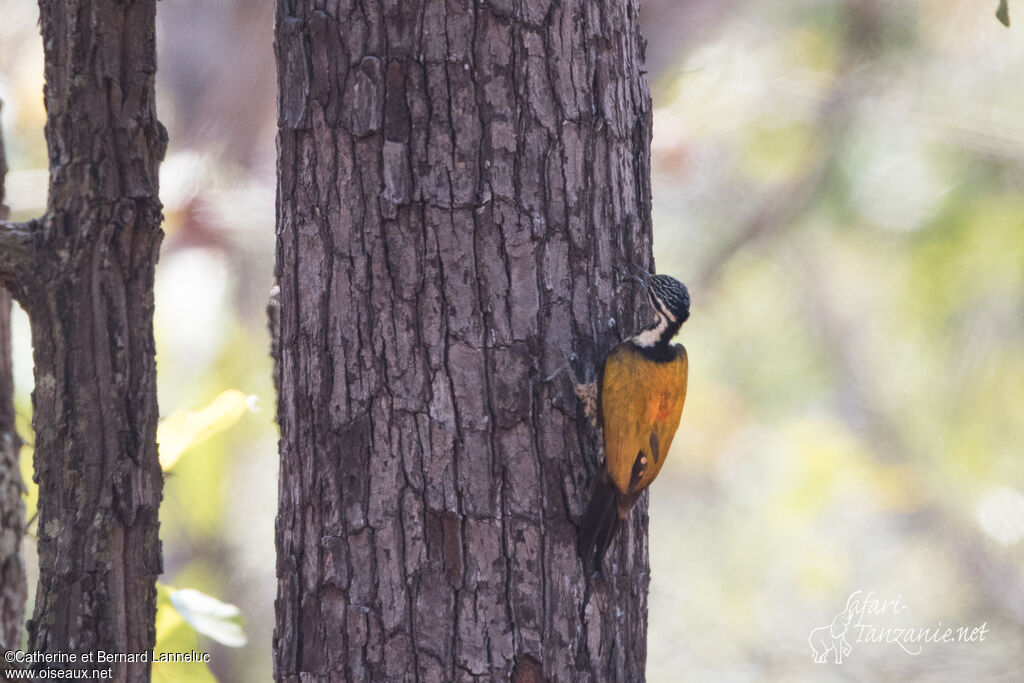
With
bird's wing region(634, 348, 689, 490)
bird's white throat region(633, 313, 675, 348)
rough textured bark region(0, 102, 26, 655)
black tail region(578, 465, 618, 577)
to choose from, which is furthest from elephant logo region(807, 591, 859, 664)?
rough textured bark region(0, 102, 26, 655)

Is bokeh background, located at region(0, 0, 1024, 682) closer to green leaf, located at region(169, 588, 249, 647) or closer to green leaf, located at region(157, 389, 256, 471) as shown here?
green leaf, located at region(157, 389, 256, 471)

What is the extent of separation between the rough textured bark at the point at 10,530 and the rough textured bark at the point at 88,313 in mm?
361

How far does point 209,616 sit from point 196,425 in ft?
1.43

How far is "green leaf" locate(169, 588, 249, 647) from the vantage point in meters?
1.91

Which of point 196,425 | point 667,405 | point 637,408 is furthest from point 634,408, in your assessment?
point 196,425

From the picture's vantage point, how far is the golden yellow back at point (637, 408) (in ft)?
5.93

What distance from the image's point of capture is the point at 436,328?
5.41 ft

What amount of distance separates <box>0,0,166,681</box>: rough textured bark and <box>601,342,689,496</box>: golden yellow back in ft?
3.23

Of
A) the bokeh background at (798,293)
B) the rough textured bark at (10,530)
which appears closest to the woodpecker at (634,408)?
the rough textured bark at (10,530)

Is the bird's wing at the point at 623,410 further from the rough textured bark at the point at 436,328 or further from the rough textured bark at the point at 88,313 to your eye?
the rough textured bark at the point at 88,313

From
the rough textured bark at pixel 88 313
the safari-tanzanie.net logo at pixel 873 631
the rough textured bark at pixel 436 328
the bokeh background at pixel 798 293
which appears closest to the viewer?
the rough textured bark at pixel 436 328

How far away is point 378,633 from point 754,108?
3.76 m

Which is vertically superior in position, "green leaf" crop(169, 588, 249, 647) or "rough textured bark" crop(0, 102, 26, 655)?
"rough textured bark" crop(0, 102, 26, 655)

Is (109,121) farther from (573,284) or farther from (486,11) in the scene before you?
(573,284)
